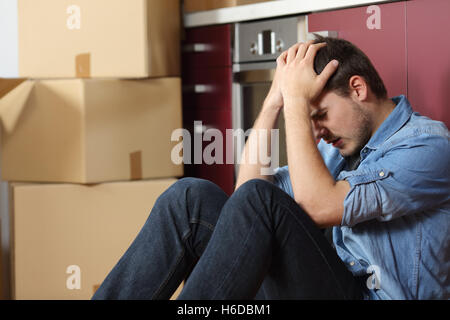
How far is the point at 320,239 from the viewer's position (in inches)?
42.6

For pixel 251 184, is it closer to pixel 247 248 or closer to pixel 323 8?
pixel 247 248

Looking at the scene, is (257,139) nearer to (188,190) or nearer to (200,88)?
(188,190)

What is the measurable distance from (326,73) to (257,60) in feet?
2.54

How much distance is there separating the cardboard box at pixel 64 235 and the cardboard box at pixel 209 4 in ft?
2.09

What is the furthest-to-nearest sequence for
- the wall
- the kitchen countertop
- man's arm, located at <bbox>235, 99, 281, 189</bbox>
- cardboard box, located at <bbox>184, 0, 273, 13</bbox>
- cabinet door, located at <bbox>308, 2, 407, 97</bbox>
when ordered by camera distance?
the wall → cardboard box, located at <bbox>184, 0, 273, 13</bbox> → the kitchen countertop → cabinet door, located at <bbox>308, 2, 407, 97</bbox> → man's arm, located at <bbox>235, 99, 281, 189</bbox>

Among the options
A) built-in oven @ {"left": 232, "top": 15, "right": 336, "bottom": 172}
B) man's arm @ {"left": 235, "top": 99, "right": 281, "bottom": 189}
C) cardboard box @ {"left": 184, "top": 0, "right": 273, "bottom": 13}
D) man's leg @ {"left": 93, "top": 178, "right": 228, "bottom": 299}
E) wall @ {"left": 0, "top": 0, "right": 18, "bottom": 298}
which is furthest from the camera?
wall @ {"left": 0, "top": 0, "right": 18, "bottom": 298}

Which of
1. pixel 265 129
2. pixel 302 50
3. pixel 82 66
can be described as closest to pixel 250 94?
pixel 82 66

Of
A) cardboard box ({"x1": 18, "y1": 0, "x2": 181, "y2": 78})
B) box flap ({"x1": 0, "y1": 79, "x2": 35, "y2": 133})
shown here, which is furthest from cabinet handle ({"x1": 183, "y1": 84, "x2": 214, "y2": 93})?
box flap ({"x1": 0, "y1": 79, "x2": 35, "y2": 133})

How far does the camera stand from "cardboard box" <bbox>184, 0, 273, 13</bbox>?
1.95m

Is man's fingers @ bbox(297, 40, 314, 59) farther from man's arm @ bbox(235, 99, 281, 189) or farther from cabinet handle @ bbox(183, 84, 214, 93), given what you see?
cabinet handle @ bbox(183, 84, 214, 93)

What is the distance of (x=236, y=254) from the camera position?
1.02 metres

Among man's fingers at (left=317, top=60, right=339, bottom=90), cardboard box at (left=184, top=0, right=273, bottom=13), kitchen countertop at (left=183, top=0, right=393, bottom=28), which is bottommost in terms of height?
man's fingers at (left=317, top=60, right=339, bottom=90)

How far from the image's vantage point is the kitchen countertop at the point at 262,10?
1.66 m
